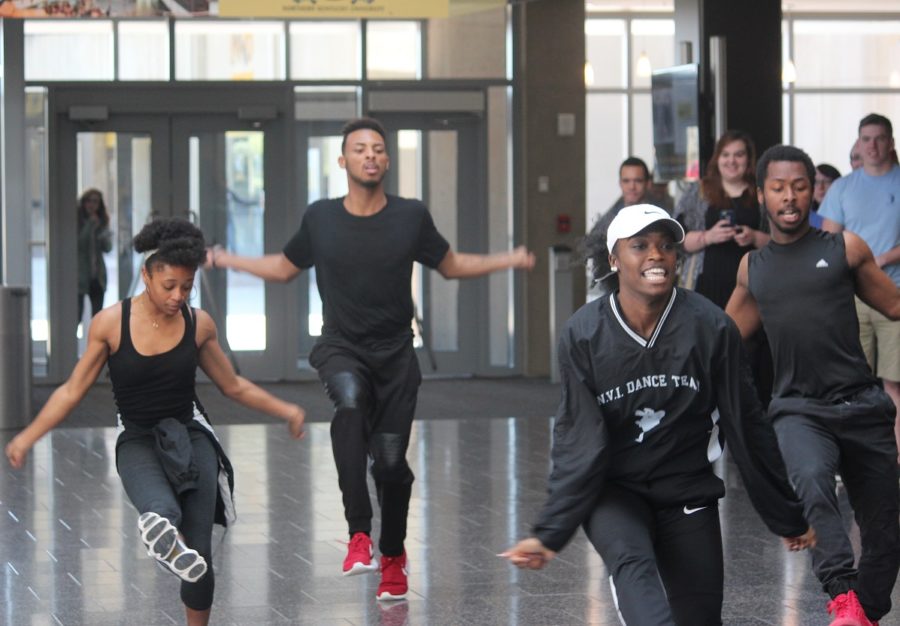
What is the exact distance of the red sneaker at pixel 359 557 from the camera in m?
6.70

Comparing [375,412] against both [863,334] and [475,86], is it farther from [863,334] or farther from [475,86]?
[475,86]

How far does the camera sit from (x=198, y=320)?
19.9 ft

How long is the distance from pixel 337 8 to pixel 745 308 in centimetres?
765

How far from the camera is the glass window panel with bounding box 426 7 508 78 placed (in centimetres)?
1786

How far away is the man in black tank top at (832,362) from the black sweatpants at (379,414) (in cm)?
161

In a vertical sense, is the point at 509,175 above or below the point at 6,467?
above

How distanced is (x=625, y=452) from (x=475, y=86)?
13.4 metres

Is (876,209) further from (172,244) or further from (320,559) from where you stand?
(172,244)

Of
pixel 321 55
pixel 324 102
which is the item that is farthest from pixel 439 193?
pixel 321 55

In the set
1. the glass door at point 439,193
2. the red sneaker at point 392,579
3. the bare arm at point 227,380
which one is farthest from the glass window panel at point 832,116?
the bare arm at point 227,380

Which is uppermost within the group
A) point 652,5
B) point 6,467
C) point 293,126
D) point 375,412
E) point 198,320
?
point 652,5

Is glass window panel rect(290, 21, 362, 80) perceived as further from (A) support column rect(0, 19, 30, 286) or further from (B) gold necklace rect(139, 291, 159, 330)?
(B) gold necklace rect(139, 291, 159, 330)

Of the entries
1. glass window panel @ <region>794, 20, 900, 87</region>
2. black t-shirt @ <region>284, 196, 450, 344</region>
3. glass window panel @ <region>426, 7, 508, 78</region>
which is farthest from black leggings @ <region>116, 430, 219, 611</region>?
glass window panel @ <region>794, 20, 900, 87</region>

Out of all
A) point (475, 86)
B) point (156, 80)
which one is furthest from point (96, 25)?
point (475, 86)
